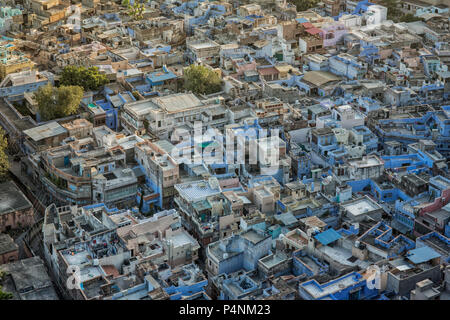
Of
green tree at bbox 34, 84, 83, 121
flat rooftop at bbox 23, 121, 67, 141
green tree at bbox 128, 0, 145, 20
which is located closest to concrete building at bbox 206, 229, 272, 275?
flat rooftop at bbox 23, 121, 67, 141

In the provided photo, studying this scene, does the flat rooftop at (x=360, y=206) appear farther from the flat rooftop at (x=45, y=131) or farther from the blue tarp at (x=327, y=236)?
the flat rooftop at (x=45, y=131)

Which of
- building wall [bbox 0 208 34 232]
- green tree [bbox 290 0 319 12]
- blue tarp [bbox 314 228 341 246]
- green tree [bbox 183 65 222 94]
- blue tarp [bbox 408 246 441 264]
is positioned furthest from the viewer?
green tree [bbox 290 0 319 12]

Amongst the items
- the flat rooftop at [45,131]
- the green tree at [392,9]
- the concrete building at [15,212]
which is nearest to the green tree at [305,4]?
the green tree at [392,9]

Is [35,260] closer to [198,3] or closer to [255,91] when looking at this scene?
[255,91]

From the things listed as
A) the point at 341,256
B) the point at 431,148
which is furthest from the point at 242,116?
the point at 341,256

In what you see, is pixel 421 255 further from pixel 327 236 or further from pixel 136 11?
pixel 136 11

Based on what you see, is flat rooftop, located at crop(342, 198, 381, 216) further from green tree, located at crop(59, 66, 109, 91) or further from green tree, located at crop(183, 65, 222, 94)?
green tree, located at crop(59, 66, 109, 91)
